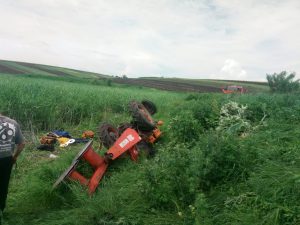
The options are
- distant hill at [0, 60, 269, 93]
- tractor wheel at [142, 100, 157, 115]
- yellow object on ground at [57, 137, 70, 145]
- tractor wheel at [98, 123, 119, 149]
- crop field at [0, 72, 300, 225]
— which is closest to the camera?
crop field at [0, 72, 300, 225]

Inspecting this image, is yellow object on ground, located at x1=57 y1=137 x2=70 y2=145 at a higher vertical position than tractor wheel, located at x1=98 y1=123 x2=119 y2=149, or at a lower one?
lower

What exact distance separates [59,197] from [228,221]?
2.84 m

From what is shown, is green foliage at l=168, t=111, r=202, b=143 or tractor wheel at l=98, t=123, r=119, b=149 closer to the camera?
tractor wheel at l=98, t=123, r=119, b=149

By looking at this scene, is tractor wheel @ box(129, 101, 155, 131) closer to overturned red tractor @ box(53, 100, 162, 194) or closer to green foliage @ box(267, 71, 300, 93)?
overturned red tractor @ box(53, 100, 162, 194)

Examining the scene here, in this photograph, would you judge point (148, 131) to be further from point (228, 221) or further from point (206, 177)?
point (228, 221)

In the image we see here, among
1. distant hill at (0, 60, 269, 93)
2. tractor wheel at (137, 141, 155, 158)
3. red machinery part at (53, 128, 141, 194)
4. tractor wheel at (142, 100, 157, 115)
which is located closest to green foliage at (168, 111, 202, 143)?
tractor wheel at (137, 141, 155, 158)

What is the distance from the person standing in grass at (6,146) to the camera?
15.7 feet

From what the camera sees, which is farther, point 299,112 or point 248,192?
point 299,112

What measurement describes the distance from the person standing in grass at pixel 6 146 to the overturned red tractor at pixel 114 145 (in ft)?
2.79

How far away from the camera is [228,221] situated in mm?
4051

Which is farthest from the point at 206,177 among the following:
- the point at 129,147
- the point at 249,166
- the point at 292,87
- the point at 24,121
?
the point at 292,87

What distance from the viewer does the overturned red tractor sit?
5.83 metres

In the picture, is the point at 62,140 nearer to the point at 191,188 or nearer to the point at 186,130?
the point at 186,130

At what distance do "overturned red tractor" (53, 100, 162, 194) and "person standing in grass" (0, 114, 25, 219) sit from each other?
85 centimetres
